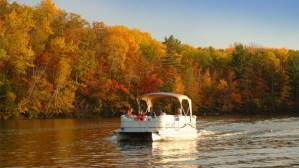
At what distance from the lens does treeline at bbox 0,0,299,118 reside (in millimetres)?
92062

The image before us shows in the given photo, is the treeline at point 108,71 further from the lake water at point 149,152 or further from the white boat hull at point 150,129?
the white boat hull at point 150,129

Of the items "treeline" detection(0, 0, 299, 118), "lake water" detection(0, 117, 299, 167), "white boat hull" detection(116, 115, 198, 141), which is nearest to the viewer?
"lake water" detection(0, 117, 299, 167)

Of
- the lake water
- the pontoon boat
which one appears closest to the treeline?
the lake water

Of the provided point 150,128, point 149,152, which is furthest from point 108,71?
point 149,152

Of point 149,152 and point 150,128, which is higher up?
point 150,128

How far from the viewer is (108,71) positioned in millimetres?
105875

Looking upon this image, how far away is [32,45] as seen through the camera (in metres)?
96.5

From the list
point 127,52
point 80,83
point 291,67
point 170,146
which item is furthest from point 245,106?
point 170,146

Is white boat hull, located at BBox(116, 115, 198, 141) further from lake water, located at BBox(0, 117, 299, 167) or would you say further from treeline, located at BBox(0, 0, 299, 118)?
treeline, located at BBox(0, 0, 299, 118)

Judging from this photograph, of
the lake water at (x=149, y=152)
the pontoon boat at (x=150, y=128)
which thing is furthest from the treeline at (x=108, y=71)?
the pontoon boat at (x=150, y=128)

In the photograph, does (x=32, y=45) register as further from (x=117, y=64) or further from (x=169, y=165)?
(x=169, y=165)

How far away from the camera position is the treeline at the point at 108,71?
302ft

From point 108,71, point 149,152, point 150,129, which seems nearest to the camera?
point 149,152

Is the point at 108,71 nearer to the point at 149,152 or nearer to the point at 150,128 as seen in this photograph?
the point at 150,128
